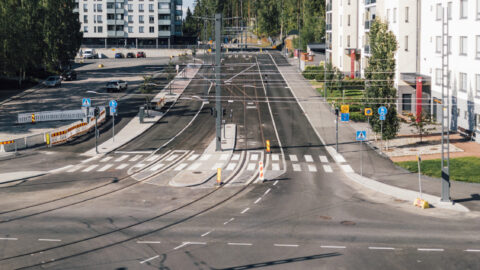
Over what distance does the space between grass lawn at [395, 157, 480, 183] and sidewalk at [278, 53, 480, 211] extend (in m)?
0.85

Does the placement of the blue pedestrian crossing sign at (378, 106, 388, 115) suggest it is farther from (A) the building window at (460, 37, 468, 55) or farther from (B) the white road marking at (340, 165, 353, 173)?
(A) the building window at (460, 37, 468, 55)

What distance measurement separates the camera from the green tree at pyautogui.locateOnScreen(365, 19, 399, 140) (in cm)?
4781

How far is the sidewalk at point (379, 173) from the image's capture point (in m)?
32.7

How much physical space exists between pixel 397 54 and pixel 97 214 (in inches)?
1872

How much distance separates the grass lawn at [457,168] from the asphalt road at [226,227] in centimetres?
549

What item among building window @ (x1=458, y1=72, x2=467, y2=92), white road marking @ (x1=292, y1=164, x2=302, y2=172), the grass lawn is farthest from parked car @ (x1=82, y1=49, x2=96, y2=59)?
the grass lawn

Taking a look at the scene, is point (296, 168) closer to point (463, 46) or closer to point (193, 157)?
point (193, 157)

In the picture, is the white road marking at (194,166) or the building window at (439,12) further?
the building window at (439,12)

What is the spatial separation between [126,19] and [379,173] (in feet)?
422

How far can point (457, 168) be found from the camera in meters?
39.7

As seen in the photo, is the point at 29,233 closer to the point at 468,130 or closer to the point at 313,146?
the point at 313,146

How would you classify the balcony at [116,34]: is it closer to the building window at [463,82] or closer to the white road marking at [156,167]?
the building window at [463,82]

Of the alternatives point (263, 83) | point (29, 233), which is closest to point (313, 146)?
point (29, 233)

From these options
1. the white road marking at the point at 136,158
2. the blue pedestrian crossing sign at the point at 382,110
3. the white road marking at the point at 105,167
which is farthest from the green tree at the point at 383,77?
the white road marking at the point at 105,167
